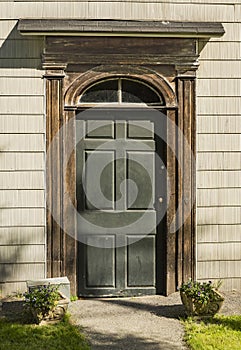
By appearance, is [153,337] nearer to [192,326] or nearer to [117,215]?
[192,326]

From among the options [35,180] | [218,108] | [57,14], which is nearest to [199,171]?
[218,108]

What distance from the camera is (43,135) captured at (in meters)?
6.31

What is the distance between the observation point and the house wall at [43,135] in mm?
6270

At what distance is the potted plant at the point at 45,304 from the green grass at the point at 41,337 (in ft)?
0.27

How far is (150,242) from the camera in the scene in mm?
6562

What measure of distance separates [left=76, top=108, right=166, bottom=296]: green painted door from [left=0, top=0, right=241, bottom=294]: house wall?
47 centimetres

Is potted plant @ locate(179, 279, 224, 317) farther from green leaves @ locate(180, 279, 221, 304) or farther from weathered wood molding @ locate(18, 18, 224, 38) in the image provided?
weathered wood molding @ locate(18, 18, 224, 38)

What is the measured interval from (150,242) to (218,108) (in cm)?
172

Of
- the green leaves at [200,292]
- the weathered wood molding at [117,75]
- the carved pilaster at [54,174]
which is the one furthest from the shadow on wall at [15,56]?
the green leaves at [200,292]

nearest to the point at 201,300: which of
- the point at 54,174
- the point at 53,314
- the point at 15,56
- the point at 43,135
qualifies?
the point at 53,314

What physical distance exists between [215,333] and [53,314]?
1.51m

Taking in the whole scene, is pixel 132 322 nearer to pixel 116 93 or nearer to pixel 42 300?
pixel 42 300

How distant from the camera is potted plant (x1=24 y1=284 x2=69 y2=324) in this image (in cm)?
528

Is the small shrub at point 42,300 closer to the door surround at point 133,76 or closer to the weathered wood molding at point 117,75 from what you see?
the door surround at point 133,76
